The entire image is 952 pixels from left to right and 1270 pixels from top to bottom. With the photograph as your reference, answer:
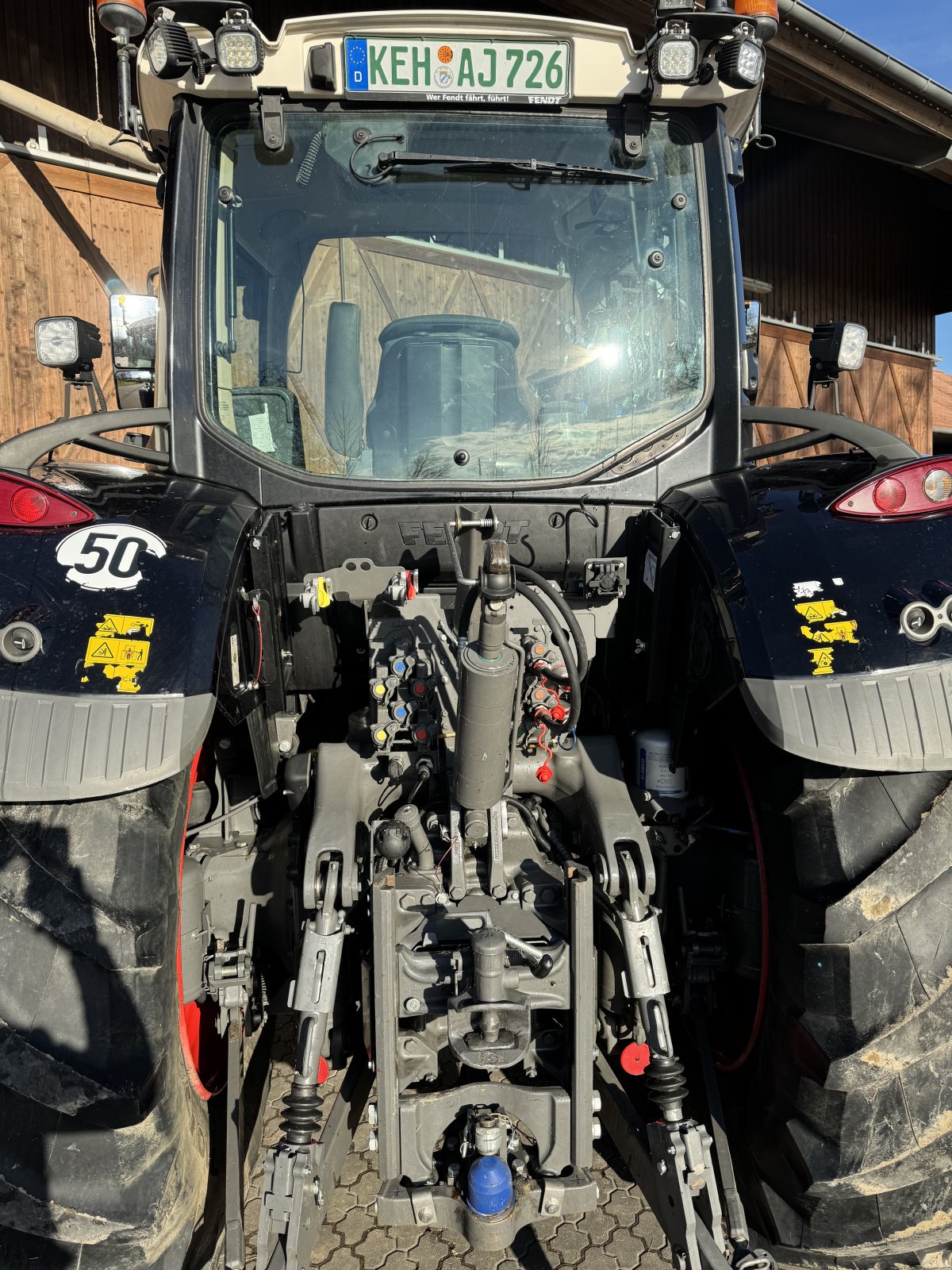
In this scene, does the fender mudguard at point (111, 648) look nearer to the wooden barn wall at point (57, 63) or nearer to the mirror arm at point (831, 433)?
the mirror arm at point (831, 433)

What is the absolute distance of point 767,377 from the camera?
1261 cm

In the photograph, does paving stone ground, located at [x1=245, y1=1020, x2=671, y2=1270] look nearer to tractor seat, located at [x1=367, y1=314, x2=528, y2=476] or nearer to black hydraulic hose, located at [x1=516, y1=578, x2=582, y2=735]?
black hydraulic hose, located at [x1=516, y1=578, x2=582, y2=735]

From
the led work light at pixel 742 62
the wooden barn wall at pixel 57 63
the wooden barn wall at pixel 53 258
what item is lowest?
the led work light at pixel 742 62

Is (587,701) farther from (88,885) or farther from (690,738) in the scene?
(88,885)

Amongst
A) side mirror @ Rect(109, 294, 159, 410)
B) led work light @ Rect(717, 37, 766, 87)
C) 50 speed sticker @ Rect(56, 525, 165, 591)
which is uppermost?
led work light @ Rect(717, 37, 766, 87)

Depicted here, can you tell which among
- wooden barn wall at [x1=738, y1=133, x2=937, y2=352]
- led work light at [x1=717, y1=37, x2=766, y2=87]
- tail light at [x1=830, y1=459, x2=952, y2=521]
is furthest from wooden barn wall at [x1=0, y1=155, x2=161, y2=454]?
wooden barn wall at [x1=738, y1=133, x2=937, y2=352]

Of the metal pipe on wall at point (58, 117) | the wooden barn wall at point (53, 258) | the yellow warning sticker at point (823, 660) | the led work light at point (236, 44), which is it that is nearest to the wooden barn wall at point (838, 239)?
the wooden barn wall at point (53, 258)

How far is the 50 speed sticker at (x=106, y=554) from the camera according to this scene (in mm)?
1874

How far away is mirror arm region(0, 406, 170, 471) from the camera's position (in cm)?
246

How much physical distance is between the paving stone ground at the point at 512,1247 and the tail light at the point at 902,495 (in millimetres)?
1819

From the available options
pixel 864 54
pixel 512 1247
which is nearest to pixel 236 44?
pixel 512 1247

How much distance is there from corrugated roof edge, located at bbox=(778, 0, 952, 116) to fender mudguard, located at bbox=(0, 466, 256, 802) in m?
9.00

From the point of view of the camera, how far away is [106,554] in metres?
1.91

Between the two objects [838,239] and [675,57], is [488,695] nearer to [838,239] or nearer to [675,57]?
[675,57]
